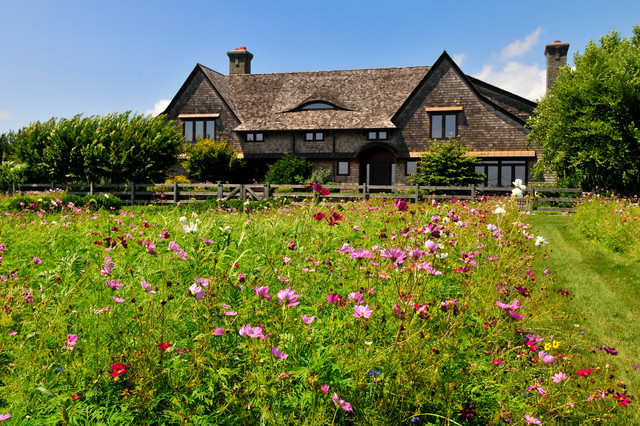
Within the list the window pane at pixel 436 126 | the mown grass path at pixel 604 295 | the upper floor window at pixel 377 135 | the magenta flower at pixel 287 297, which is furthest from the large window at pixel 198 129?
the magenta flower at pixel 287 297

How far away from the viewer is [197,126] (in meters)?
32.3

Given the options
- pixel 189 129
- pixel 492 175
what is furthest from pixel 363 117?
pixel 189 129

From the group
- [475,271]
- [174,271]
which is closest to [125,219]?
[174,271]

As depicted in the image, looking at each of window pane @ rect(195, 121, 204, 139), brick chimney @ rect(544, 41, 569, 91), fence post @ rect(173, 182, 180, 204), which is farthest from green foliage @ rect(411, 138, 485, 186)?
window pane @ rect(195, 121, 204, 139)

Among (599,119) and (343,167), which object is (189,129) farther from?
(599,119)

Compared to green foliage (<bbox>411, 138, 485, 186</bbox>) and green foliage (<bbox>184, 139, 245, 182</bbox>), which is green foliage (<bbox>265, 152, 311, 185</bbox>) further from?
green foliage (<bbox>411, 138, 485, 186</bbox>)

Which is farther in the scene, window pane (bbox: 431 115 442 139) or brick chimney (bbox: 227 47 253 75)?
A: brick chimney (bbox: 227 47 253 75)

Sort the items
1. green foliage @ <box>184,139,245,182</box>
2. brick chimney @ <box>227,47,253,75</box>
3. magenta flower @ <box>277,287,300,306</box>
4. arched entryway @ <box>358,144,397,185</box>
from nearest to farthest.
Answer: magenta flower @ <box>277,287,300,306</box>, green foliage @ <box>184,139,245,182</box>, arched entryway @ <box>358,144,397,185</box>, brick chimney @ <box>227,47,253,75</box>

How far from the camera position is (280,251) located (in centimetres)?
513

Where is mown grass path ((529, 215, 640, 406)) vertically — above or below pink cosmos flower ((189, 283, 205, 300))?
below

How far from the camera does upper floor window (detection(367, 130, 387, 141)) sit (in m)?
29.6

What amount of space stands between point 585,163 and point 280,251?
72.6 ft

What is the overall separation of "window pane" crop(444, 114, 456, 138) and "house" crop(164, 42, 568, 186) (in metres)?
0.06

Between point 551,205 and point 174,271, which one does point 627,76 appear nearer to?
point 551,205
